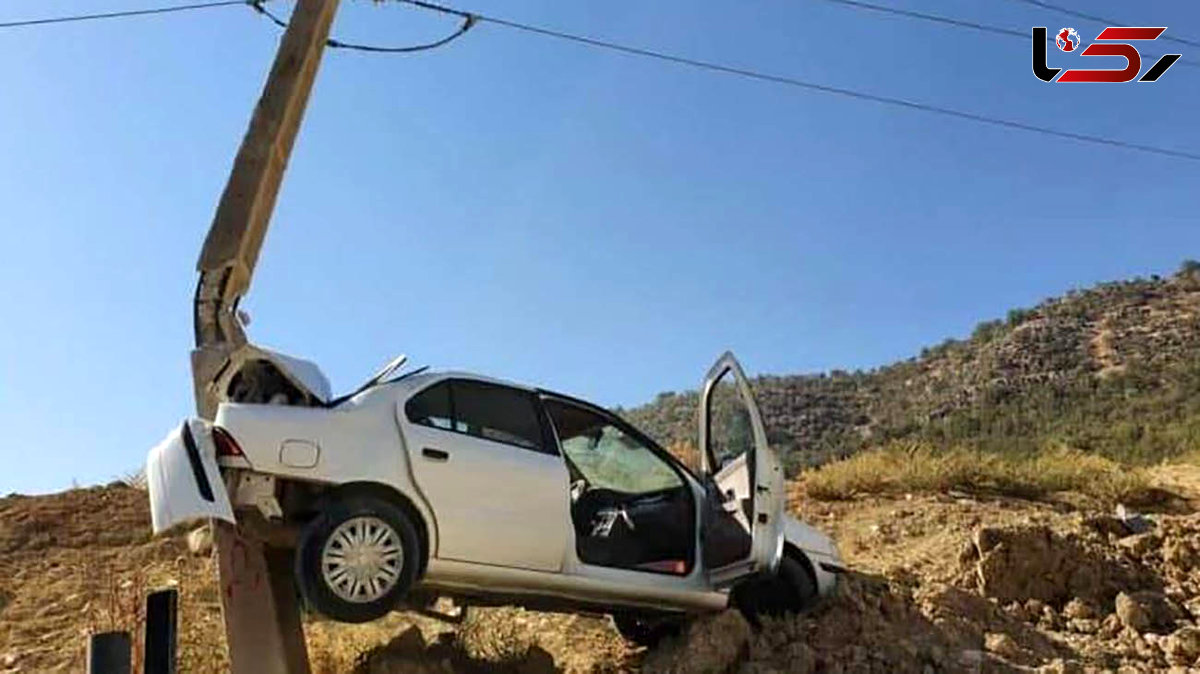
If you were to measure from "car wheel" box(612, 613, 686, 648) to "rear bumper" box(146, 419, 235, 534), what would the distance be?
3.29m

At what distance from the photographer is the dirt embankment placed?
8.16m

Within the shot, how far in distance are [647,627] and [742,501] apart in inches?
58.4

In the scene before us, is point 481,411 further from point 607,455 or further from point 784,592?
→ point 784,592

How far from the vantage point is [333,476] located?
6883 millimetres

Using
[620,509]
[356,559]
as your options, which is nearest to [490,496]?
[356,559]

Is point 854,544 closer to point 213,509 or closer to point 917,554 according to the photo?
point 917,554

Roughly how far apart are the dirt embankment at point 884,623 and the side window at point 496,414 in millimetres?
1826

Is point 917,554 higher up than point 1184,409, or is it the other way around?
point 1184,409

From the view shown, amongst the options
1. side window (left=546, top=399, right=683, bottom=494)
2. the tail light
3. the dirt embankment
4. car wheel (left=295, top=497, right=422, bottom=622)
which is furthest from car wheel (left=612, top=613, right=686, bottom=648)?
the tail light

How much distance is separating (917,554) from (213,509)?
6.64 meters

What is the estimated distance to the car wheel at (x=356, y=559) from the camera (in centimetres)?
665

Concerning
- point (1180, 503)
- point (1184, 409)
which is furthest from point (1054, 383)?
point (1180, 503)

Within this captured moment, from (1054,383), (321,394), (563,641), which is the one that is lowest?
(563,641)

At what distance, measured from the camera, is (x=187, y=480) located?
6.70 m
